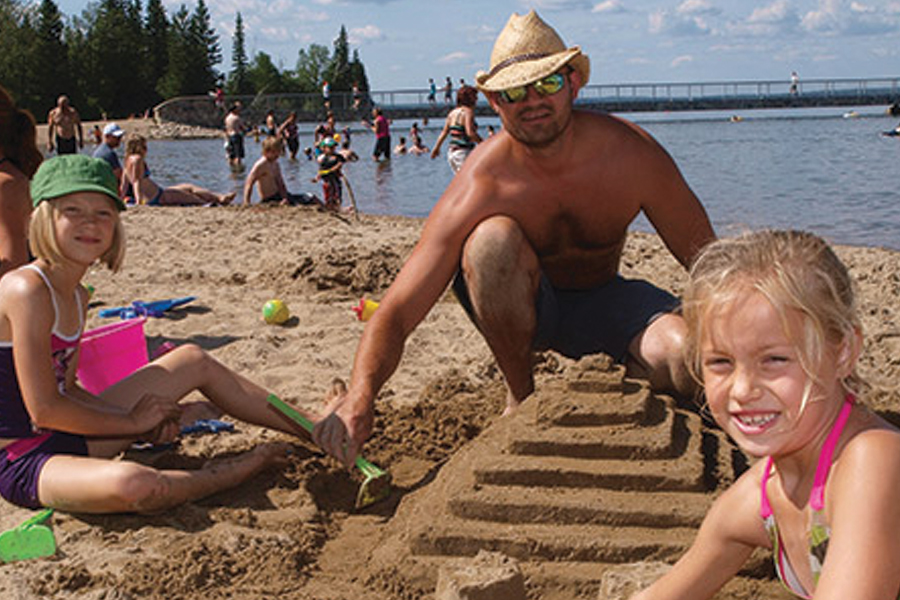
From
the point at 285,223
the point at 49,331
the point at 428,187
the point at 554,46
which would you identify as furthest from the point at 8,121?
the point at 428,187

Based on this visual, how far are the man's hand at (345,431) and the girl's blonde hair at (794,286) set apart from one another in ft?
5.20

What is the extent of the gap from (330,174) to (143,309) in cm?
626

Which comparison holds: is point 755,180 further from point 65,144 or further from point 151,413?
point 151,413

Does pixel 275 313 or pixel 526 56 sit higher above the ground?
pixel 526 56

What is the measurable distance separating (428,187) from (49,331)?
14.1 m

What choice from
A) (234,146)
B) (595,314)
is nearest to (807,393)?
(595,314)

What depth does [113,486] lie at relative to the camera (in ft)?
9.42

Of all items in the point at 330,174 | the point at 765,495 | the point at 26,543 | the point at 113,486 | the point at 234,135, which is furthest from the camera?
the point at 234,135

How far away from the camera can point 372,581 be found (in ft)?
8.49

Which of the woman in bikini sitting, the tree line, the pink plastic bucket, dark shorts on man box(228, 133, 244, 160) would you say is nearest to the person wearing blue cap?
the woman in bikini sitting

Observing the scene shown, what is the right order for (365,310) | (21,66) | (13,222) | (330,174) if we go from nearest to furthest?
1. (13,222)
2. (365,310)
3. (330,174)
4. (21,66)

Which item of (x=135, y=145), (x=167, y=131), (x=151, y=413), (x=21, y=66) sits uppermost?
(x=21, y=66)

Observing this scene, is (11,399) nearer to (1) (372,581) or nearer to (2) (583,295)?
(1) (372,581)

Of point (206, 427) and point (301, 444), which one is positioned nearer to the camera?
point (301, 444)
